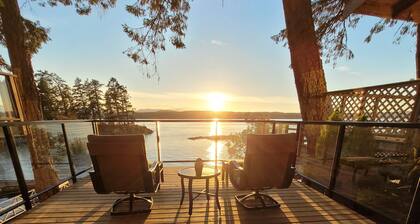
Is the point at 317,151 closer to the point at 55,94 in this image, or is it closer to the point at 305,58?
the point at 305,58

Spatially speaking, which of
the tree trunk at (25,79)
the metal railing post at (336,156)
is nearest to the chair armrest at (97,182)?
the tree trunk at (25,79)

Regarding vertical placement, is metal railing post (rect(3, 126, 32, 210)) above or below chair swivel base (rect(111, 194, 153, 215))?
above

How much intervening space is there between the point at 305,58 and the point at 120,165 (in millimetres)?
4301

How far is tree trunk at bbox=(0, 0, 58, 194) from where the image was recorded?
181 inches

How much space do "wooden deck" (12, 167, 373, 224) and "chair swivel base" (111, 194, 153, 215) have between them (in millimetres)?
60

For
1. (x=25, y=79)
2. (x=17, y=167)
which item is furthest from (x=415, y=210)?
(x=25, y=79)

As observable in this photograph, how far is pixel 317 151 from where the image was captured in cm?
391

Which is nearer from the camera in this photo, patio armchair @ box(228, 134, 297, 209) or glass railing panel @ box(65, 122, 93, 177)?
patio armchair @ box(228, 134, 297, 209)

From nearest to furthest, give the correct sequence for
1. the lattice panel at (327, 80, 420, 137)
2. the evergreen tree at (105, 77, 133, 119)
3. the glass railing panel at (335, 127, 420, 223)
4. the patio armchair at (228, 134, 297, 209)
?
the glass railing panel at (335, 127, 420, 223) → the patio armchair at (228, 134, 297, 209) → the lattice panel at (327, 80, 420, 137) → the evergreen tree at (105, 77, 133, 119)

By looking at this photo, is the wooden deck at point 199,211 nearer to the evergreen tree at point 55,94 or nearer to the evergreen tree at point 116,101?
the evergreen tree at point 55,94

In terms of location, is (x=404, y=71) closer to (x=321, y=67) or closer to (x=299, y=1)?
(x=321, y=67)

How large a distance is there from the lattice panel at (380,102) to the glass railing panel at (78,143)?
5.28m

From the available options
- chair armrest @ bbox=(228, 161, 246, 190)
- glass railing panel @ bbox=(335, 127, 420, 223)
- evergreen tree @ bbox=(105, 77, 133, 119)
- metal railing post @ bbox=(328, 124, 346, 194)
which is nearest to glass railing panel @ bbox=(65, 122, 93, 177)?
chair armrest @ bbox=(228, 161, 246, 190)

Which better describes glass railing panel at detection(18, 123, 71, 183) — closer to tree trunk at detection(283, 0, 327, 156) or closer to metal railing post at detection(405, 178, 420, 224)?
metal railing post at detection(405, 178, 420, 224)
